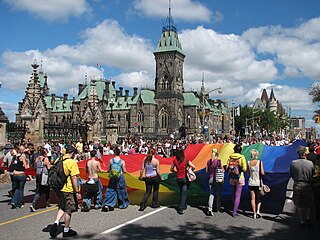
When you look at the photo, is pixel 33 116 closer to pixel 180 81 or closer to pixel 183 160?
pixel 183 160

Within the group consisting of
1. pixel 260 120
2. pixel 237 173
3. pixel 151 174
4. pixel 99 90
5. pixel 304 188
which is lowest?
pixel 304 188

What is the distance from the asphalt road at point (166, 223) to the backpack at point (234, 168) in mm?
1130

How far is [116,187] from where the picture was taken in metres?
10.8

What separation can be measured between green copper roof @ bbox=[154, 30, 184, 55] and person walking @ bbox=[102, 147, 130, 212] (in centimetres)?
9780

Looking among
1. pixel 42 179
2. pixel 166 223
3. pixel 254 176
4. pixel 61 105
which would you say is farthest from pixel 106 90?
pixel 166 223

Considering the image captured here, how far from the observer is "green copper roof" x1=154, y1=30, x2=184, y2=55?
107 metres

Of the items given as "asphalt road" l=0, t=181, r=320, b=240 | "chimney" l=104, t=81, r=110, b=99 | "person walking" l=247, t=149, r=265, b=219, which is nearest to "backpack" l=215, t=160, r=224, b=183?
"person walking" l=247, t=149, r=265, b=219

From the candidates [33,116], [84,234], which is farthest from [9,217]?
[33,116]

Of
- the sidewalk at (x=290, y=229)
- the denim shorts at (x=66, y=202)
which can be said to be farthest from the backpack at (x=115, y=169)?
the sidewalk at (x=290, y=229)

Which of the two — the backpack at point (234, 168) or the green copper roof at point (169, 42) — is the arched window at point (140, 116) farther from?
the backpack at point (234, 168)

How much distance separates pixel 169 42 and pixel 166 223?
10200 cm

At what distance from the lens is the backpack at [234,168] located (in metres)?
9.83

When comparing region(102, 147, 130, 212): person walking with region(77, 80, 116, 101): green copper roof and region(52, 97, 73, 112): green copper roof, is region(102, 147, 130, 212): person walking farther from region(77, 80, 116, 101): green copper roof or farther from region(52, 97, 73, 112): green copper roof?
region(52, 97, 73, 112): green copper roof

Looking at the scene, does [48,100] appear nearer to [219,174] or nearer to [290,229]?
[219,174]
